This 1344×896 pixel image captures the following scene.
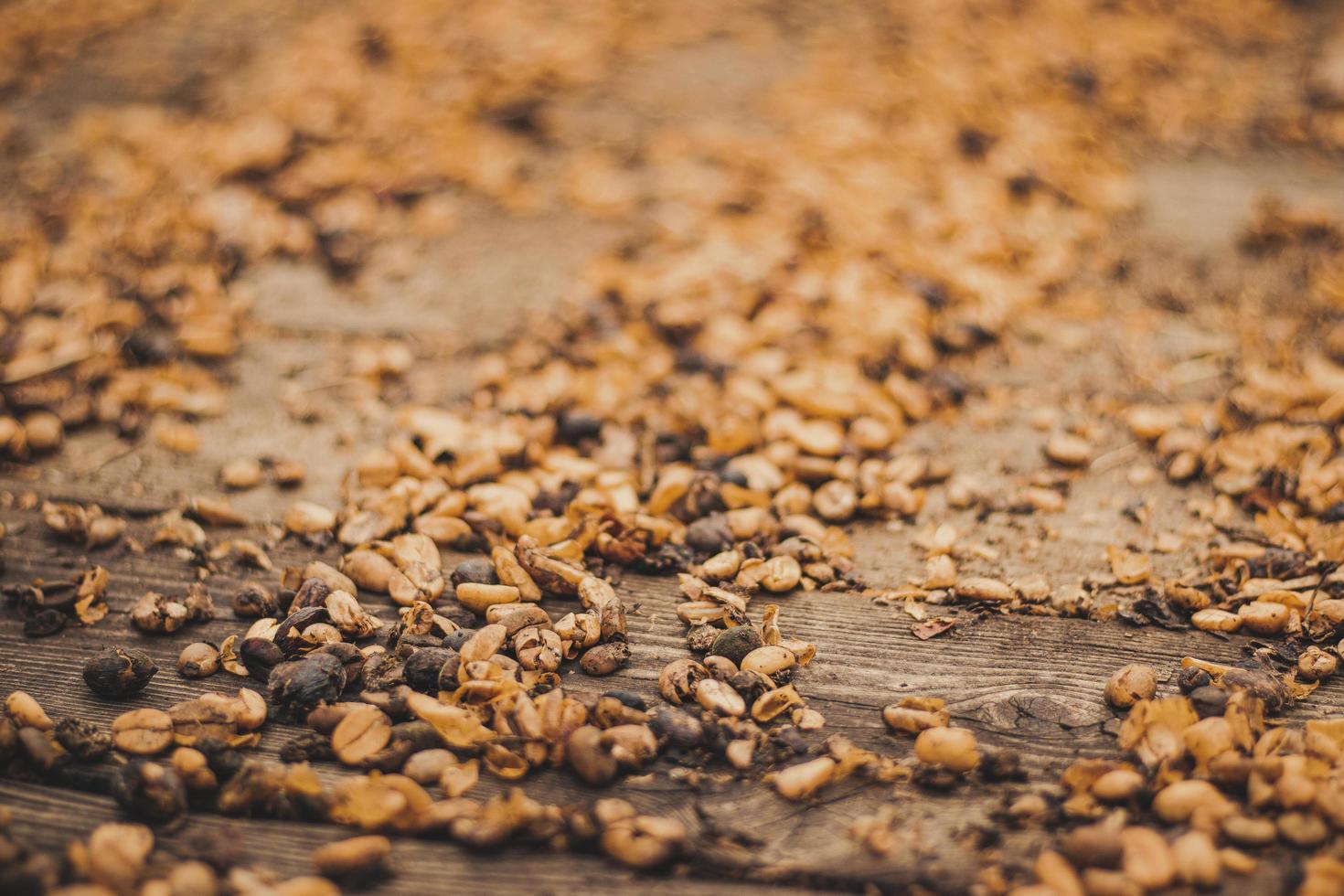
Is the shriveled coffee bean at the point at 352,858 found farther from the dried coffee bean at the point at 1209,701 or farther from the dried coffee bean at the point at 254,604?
the dried coffee bean at the point at 1209,701

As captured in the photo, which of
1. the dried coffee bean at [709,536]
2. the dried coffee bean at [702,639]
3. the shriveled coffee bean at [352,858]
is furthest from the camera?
the dried coffee bean at [709,536]

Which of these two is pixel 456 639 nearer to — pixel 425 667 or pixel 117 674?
pixel 425 667

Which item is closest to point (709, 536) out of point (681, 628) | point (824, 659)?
point (681, 628)

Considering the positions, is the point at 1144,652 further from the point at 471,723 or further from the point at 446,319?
the point at 446,319

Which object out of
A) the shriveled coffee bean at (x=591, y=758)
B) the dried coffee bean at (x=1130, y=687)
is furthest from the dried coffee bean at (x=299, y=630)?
the dried coffee bean at (x=1130, y=687)

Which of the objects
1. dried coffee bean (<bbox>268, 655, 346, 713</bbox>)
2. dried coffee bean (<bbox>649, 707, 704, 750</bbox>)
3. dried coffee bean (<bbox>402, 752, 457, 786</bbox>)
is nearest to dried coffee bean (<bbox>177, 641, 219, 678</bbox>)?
dried coffee bean (<bbox>268, 655, 346, 713</bbox>)

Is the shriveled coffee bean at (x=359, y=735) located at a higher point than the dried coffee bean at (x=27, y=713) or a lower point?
lower

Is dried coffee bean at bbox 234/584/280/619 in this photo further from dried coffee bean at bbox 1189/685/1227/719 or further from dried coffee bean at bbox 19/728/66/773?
dried coffee bean at bbox 1189/685/1227/719
